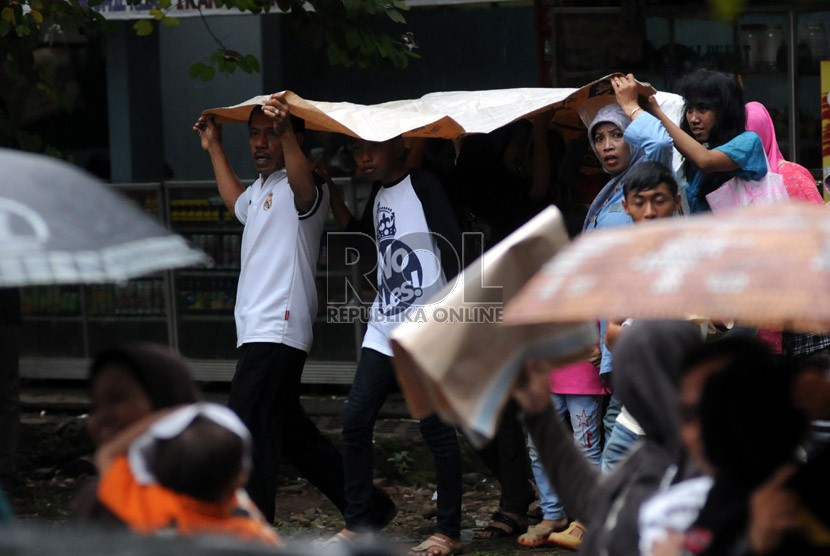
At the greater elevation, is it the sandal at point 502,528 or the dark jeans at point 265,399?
the dark jeans at point 265,399

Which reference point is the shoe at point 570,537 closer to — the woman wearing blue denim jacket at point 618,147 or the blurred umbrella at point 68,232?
the woman wearing blue denim jacket at point 618,147

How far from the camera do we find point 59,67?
10.1 metres

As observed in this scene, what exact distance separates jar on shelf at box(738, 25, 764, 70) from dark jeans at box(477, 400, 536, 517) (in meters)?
2.93

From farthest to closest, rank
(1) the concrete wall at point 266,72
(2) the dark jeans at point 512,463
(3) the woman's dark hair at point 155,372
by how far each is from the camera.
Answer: (1) the concrete wall at point 266,72, (2) the dark jeans at point 512,463, (3) the woman's dark hair at point 155,372

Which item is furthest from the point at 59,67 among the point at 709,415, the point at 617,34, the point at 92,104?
the point at 709,415

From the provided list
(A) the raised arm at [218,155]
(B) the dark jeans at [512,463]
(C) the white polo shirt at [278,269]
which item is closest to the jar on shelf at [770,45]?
(B) the dark jeans at [512,463]

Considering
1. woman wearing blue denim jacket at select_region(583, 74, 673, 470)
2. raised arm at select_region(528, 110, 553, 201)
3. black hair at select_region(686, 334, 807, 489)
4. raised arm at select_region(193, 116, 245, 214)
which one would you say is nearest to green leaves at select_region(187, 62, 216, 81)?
raised arm at select_region(193, 116, 245, 214)

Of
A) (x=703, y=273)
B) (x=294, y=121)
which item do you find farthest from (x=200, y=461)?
(x=294, y=121)

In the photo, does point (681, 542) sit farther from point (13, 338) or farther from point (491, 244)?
point (13, 338)

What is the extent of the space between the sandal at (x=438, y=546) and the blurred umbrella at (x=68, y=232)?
3.18m

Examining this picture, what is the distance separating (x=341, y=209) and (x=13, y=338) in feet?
7.39

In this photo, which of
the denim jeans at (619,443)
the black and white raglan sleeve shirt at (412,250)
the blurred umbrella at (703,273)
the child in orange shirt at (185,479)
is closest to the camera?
the blurred umbrella at (703,273)

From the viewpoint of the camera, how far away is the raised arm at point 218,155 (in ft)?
20.0

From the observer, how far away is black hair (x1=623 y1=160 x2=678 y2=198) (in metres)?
4.91
